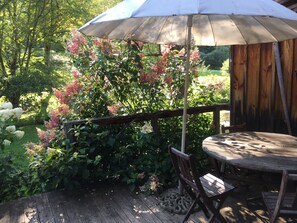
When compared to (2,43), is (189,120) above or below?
below

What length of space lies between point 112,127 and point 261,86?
2075 mm

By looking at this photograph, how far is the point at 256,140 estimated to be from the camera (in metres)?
3.02

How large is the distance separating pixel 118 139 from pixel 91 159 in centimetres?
43

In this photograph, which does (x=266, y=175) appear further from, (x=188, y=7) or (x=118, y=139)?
(x=188, y=7)

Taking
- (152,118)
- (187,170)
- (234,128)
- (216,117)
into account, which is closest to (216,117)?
(216,117)

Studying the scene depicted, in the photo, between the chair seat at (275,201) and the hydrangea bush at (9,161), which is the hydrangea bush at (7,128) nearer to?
the hydrangea bush at (9,161)

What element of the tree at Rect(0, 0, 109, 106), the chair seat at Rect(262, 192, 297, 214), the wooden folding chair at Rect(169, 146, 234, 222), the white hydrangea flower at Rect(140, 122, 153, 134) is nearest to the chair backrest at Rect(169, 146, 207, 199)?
the wooden folding chair at Rect(169, 146, 234, 222)

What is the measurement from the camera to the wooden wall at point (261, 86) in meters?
3.54

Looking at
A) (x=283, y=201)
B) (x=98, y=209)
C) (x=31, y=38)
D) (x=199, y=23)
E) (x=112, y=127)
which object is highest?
(x=31, y=38)

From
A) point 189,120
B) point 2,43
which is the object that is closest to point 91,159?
point 189,120

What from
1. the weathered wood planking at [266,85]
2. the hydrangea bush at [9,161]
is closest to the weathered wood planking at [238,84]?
the weathered wood planking at [266,85]

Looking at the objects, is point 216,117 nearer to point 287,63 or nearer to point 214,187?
point 287,63

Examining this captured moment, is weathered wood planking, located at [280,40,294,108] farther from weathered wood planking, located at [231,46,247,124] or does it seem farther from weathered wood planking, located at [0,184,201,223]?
weathered wood planking, located at [0,184,201,223]

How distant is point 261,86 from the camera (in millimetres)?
3988
